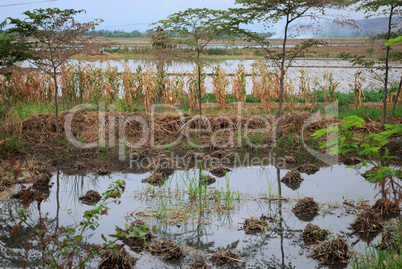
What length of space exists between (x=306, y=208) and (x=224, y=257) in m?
1.89

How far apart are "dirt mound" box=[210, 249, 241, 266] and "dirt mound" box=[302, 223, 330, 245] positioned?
3.21 feet

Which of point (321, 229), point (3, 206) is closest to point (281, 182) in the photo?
point (321, 229)

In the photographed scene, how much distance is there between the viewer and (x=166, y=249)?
4.75 m

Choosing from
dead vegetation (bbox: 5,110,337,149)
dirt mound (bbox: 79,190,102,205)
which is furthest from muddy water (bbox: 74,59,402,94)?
dirt mound (bbox: 79,190,102,205)

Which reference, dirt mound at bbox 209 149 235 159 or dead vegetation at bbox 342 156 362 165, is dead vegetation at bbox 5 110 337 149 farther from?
dead vegetation at bbox 342 156 362 165

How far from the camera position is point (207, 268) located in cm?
434

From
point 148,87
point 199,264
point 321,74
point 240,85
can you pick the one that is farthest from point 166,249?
point 321,74

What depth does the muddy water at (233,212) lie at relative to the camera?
188 inches

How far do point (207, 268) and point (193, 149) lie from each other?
210 inches

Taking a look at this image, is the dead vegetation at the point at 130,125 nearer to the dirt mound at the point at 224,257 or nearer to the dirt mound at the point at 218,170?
the dirt mound at the point at 218,170

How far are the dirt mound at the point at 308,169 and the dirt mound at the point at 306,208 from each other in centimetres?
199

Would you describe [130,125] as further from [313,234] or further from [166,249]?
[313,234]

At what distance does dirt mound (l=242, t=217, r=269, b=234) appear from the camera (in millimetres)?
5383

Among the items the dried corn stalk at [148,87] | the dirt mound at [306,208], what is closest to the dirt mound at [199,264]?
the dirt mound at [306,208]
